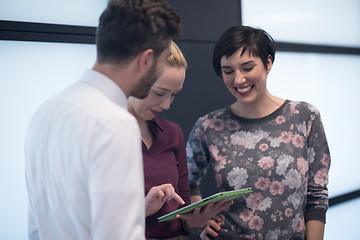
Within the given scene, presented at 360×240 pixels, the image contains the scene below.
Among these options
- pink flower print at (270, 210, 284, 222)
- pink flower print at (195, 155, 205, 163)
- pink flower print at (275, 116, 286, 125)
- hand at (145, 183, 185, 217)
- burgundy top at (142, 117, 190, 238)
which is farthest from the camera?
pink flower print at (195, 155, 205, 163)

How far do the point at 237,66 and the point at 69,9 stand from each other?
0.84 m

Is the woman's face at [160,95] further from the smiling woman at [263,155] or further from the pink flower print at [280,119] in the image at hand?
the pink flower print at [280,119]

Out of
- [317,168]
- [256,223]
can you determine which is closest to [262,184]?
[256,223]

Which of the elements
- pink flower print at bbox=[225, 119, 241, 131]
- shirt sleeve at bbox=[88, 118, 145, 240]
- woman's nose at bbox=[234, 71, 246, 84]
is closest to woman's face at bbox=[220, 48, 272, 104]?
woman's nose at bbox=[234, 71, 246, 84]

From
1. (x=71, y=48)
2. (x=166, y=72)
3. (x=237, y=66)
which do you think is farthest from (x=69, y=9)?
(x=237, y=66)

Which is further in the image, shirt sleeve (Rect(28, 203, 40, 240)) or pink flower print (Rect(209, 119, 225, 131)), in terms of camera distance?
pink flower print (Rect(209, 119, 225, 131))

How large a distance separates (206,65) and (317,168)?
945mm

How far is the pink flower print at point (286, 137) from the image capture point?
1587mm

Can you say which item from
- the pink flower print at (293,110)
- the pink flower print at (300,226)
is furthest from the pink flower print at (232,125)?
the pink flower print at (300,226)

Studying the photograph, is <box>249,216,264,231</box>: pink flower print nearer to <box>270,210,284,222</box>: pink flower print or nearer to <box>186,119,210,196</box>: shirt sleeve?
<box>270,210,284,222</box>: pink flower print

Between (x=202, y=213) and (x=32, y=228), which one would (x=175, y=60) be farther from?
(x=32, y=228)

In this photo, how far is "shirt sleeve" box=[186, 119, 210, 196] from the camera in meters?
1.73

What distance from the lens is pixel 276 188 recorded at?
1.53 metres

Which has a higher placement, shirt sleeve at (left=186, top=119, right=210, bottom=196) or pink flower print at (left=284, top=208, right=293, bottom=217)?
shirt sleeve at (left=186, top=119, right=210, bottom=196)
